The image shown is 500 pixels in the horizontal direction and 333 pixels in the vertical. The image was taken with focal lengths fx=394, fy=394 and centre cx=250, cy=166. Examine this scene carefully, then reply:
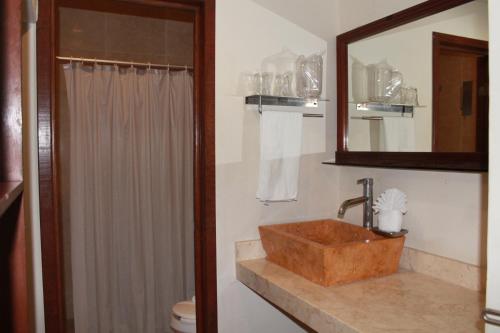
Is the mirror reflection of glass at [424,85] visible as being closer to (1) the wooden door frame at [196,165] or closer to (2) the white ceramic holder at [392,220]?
(2) the white ceramic holder at [392,220]

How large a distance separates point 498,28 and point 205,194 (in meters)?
1.22

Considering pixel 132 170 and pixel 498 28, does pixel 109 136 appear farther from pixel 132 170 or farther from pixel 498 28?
pixel 498 28

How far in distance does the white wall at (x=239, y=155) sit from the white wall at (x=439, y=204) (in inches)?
16.8

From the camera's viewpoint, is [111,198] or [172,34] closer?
[111,198]

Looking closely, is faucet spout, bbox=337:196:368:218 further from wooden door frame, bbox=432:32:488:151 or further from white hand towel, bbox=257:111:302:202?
wooden door frame, bbox=432:32:488:151

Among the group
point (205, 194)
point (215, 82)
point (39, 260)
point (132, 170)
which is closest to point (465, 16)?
point (215, 82)

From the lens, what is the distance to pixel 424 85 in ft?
4.92

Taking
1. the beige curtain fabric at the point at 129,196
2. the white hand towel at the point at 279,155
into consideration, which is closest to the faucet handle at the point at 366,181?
the white hand towel at the point at 279,155

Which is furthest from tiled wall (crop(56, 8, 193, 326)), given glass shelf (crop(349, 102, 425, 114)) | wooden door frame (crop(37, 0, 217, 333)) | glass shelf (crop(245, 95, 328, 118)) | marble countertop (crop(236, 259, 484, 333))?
marble countertop (crop(236, 259, 484, 333))

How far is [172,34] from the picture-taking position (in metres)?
3.15

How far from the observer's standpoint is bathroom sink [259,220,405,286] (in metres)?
1.38

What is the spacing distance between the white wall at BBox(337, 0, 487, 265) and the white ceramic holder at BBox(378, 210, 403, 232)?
0.07 m

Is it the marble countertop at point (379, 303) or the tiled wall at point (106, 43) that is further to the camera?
the tiled wall at point (106, 43)

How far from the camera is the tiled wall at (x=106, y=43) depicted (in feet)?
9.18
